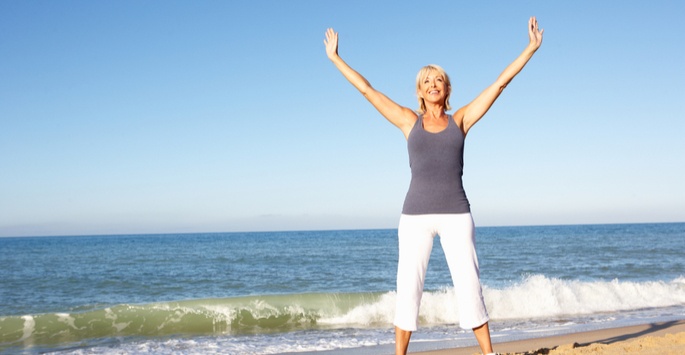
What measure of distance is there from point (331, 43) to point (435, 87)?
2.42ft

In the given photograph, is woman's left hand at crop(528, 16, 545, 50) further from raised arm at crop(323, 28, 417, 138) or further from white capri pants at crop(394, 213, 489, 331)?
white capri pants at crop(394, 213, 489, 331)

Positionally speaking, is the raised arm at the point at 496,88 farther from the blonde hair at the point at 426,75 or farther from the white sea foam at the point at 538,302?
the white sea foam at the point at 538,302

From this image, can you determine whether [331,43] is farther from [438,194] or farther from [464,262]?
[464,262]

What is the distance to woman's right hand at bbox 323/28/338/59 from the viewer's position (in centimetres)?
365

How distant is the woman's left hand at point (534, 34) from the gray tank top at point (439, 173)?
669mm

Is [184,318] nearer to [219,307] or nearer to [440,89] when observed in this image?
[219,307]

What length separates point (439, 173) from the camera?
335 cm

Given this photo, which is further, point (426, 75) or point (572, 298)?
point (572, 298)

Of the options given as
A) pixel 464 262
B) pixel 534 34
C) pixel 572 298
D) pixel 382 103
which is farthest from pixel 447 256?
pixel 572 298

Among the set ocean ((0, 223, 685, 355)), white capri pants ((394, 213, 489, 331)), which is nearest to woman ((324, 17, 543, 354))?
white capri pants ((394, 213, 489, 331))

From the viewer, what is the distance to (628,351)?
5211 millimetres

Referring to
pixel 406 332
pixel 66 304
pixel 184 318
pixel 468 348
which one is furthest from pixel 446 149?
pixel 66 304

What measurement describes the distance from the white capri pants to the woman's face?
28.0 inches

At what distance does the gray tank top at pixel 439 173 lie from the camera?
132 inches
